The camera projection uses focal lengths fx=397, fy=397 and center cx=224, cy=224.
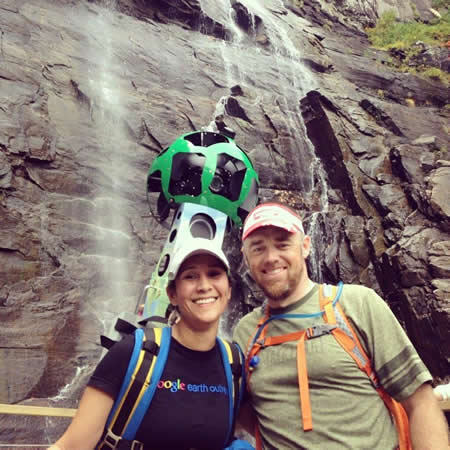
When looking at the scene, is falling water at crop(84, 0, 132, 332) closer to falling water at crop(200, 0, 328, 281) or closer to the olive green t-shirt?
falling water at crop(200, 0, 328, 281)

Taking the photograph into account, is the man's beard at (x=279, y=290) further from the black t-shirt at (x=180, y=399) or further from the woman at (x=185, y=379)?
the black t-shirt at (x=180, y=399)

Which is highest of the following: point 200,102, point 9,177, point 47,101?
point 200,102

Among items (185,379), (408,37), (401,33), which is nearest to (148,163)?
(185,379)

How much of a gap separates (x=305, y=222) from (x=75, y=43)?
25.4 ft

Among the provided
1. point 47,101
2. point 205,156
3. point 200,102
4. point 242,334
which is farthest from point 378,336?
point 200,102

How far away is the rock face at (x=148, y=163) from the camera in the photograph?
6.53 metres

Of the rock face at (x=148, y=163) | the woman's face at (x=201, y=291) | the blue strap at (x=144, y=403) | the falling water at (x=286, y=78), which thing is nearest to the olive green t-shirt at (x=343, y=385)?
the woman's face at (x=201, y=291)

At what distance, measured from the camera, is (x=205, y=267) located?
2193mm

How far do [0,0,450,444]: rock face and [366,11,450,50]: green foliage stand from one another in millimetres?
6265

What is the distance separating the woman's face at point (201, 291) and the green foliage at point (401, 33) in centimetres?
2085

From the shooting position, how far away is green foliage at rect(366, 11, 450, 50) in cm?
2011

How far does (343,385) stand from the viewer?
2.08 m

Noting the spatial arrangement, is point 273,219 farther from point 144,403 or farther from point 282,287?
point 144,403

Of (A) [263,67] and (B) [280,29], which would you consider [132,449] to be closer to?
(A) [263,67]
